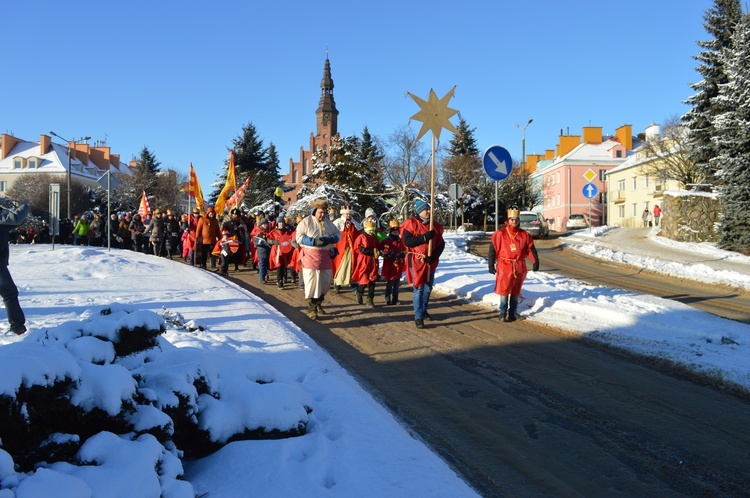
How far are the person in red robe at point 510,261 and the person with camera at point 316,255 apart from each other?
2.75 m

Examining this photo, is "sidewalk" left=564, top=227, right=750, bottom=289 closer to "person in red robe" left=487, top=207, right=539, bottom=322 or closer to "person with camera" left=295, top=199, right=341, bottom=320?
"person in red robe" left=487, top=207, right=539, bottom=322

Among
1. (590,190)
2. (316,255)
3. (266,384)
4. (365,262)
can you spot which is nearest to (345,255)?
(365,262)

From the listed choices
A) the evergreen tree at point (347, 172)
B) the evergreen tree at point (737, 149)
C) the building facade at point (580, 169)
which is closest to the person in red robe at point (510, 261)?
the evergreen tree at point (737, 149)

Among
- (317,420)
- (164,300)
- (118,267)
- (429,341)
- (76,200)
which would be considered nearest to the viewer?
(317,420)

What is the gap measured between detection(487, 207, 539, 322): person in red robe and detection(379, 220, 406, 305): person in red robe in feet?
8.25

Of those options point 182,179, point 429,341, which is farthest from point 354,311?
point 182,179

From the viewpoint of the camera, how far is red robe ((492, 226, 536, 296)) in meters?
9.58

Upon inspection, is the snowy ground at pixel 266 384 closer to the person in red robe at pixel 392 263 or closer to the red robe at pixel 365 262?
the red robe at pixel 365 262

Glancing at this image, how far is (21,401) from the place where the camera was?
266 cm

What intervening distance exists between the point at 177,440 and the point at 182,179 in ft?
279

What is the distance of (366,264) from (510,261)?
3251mm

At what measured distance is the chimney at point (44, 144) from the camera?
78.1 m

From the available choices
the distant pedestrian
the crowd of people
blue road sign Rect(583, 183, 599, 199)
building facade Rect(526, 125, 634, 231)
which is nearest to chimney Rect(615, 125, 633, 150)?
building facade Rect(526, 125, 634, 231)

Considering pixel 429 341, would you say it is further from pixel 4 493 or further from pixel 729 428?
pixel 4 493
